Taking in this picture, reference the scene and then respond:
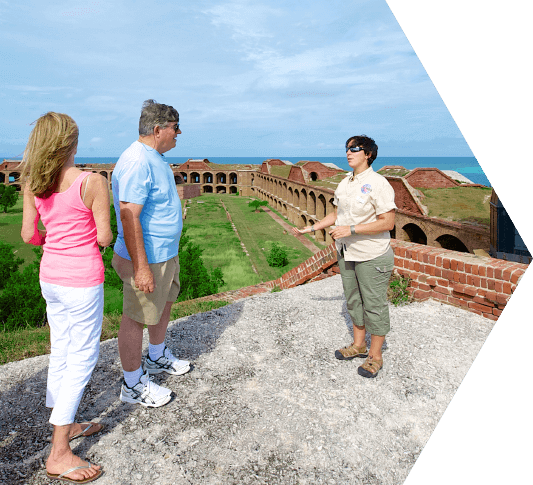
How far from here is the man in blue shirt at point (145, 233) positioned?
2.45 m

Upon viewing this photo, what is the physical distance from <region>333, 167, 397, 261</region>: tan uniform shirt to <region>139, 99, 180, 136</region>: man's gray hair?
155cm

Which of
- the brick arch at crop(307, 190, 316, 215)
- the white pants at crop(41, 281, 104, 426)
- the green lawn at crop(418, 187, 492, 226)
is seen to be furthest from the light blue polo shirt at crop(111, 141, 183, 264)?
the brick arch at crop(307, 190, 316, 215)

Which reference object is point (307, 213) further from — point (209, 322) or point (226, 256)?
point (209, 322)

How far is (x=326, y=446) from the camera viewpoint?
96.0 inches

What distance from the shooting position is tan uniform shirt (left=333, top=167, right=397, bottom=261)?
9.78 ft

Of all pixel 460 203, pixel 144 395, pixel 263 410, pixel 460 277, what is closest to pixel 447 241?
pixel 460 203

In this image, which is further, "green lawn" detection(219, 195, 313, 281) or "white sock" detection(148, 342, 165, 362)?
"green lawn" detection(219, 195, 313, 281)

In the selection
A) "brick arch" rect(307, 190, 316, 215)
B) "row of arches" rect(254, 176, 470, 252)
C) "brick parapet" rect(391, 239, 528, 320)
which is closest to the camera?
"brick parapet" rect(391, 239, 528, 320)

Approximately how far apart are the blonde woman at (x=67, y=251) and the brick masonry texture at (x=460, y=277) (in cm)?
343

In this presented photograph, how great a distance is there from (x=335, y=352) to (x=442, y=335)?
1.23 m

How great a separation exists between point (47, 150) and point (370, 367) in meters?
2.82

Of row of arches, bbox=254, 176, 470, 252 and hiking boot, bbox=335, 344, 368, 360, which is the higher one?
hiking boot, bbox=335, 344, 368, 360

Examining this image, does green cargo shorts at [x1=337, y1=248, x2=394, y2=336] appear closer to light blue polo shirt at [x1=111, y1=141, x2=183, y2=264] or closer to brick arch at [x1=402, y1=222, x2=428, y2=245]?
light blue polo shirt at [x1=111, y1=141, x2=183, y2=264]

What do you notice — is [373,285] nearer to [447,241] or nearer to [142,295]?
[142,295]
